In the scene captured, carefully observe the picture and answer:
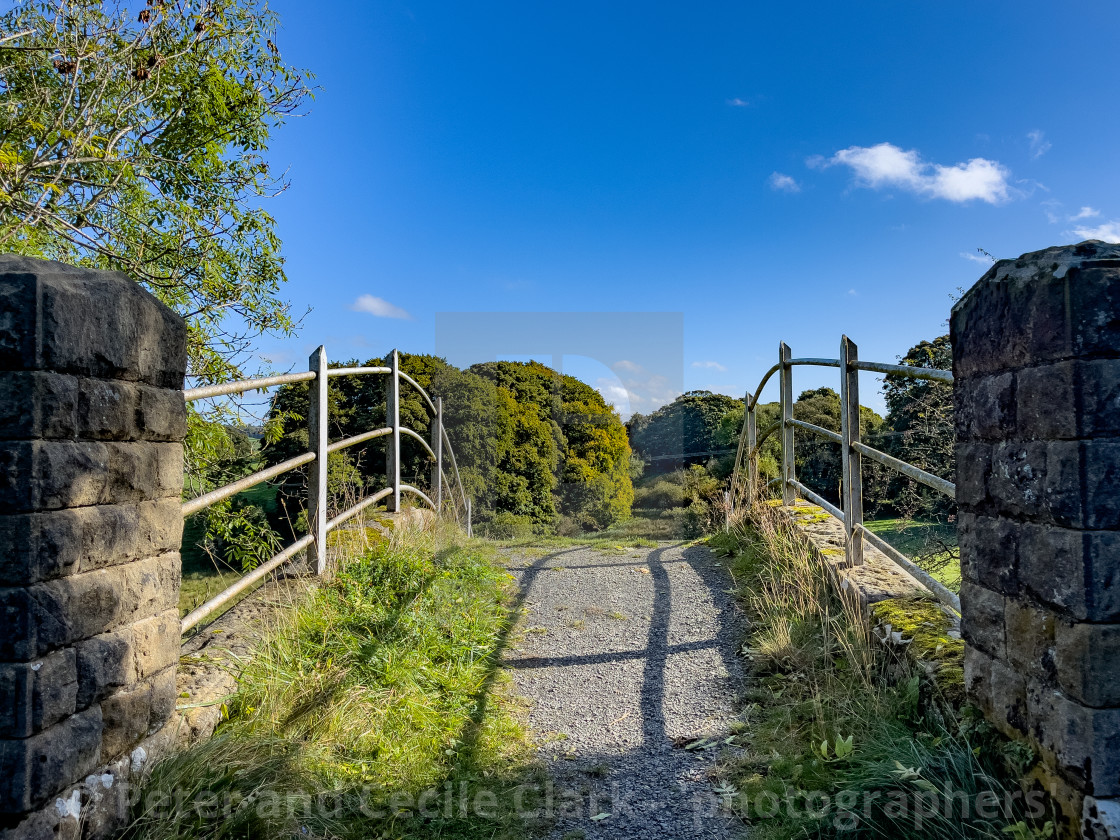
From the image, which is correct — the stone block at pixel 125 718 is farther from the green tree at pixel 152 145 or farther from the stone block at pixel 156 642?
the green tree at pixel 152 145

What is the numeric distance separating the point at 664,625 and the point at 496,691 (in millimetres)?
1281

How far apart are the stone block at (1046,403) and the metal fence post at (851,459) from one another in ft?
5.71

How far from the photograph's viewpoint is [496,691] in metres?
3.28

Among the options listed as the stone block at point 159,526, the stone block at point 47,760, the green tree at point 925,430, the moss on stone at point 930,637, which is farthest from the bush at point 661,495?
the stone block at point 47,760

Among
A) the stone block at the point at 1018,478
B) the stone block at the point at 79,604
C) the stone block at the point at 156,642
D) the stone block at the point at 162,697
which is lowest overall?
the stone block at the point at 162,697

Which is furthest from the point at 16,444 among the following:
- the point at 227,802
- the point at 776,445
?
the point at 776,445

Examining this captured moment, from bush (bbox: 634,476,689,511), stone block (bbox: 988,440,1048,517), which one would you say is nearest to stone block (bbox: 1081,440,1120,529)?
stone block (bbox: 988,440,1048,517)

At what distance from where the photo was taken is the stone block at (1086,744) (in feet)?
5.15

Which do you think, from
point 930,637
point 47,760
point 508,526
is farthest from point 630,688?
point 508,526

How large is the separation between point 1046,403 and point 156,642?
2.64 m

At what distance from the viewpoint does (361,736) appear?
248cm

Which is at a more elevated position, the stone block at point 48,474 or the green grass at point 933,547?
the stone block at point 48,474

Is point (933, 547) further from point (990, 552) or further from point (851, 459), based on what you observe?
point (990, 552)

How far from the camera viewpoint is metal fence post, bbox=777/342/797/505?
517 centimetres
